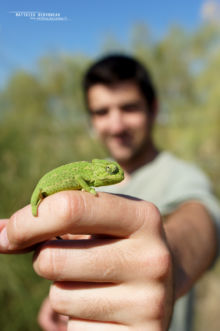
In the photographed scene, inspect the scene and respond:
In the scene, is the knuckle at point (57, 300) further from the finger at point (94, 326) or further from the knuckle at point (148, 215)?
the knuckle at point (148, 215)

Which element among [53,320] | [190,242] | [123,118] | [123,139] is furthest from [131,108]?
[53,320]

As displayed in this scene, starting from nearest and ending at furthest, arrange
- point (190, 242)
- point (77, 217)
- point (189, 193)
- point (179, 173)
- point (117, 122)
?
point (77, 217), point (190, 242), point (189, 193), point (179, 173), point (117, 122)

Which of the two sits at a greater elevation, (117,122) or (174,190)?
(117,122)

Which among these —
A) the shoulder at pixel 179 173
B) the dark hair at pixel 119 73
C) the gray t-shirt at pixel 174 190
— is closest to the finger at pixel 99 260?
the gray t-shirt at pixel 174 190

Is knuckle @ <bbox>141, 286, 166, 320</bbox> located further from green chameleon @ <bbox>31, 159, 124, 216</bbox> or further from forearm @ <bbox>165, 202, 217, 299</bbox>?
green chameleon @ <bbox>31, 159, 124, 216</bbox>

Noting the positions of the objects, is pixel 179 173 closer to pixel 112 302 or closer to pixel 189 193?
pixel 189 193

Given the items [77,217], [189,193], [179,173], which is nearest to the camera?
[77,217]

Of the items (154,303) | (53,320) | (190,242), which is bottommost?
(53,320)

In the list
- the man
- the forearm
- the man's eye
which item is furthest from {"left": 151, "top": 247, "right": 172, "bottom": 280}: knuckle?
the man's eye
